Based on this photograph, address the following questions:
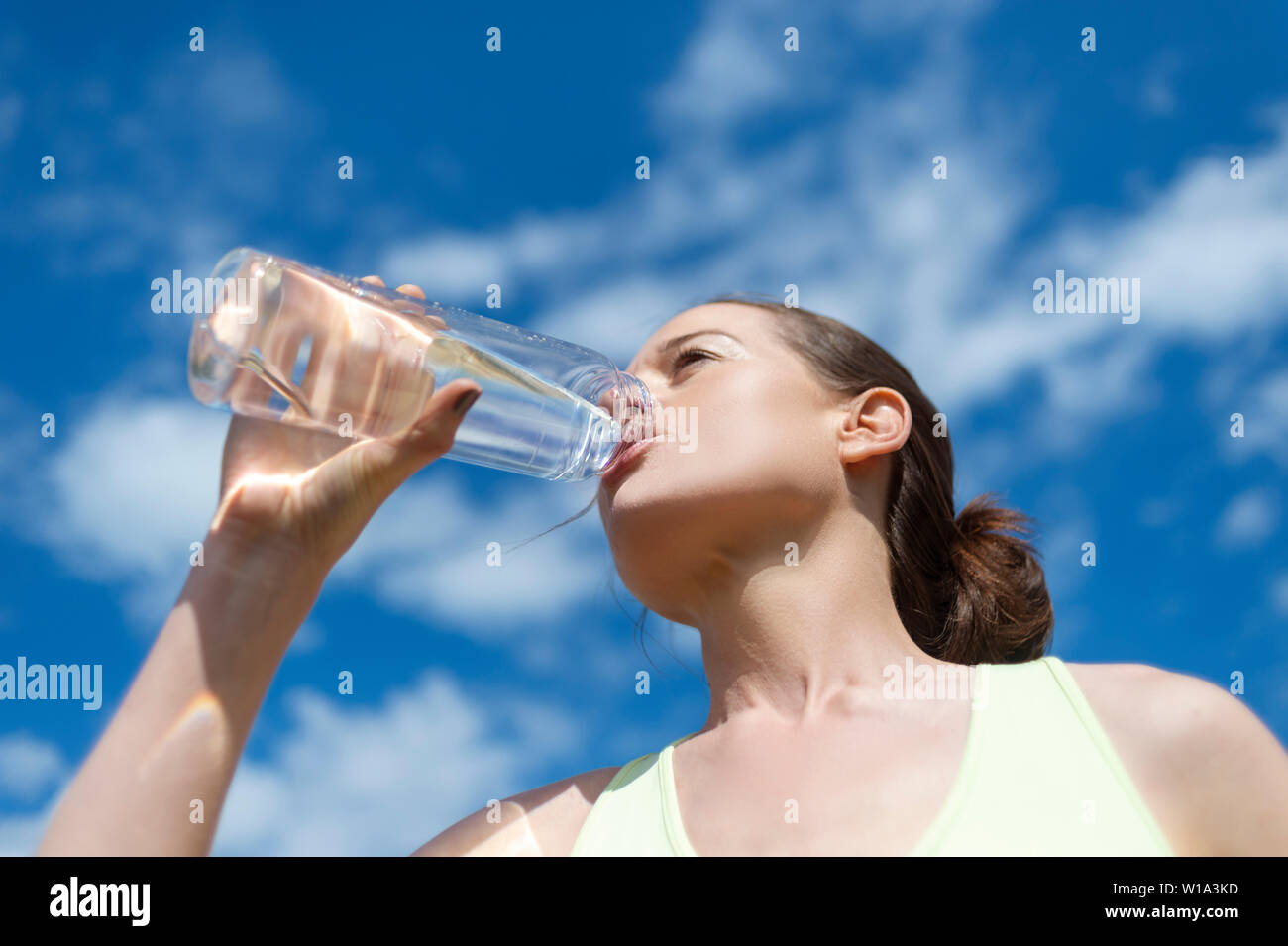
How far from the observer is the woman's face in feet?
9.14

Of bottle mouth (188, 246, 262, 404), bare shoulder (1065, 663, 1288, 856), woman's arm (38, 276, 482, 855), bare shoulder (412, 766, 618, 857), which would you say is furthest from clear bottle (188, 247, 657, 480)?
bare shoulder (1065, 663, 1288, 856)

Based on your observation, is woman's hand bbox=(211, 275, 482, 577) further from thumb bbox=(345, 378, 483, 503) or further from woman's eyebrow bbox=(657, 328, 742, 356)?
woman's eyebrow bbox=(657, 328, 742, 356)

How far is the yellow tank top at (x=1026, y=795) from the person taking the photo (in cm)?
208

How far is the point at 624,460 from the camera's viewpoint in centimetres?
295

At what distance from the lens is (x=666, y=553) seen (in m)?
2.89

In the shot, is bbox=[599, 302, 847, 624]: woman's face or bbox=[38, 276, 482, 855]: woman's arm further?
bbox=[599, 302, 847, 624]: woman's face

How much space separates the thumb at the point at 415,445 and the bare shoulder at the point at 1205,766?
5.00ft

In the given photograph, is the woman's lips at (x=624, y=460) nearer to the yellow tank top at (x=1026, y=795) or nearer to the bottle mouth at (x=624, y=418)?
the bottle mouth at (x=624, y=418)

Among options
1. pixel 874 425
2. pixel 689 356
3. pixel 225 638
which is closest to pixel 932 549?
pixel 874 425

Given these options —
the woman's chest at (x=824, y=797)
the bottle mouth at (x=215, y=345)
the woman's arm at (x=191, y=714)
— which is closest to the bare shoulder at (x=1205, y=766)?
the woman's chest at (x=824, y=797)

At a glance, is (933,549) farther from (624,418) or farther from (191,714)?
(191,714)

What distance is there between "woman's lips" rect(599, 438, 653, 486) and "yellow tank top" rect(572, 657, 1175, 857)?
0.88 m

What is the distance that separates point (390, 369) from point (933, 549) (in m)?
1.75
